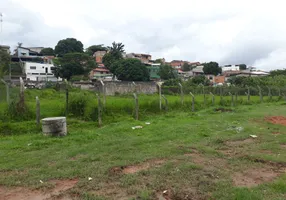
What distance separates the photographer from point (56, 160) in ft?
18.2

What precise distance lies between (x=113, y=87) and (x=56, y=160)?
1914 centimetres

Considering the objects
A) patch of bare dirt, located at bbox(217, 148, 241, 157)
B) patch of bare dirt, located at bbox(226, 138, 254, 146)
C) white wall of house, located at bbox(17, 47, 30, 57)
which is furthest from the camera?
white wall of house, located at bbox(17, 47, 30, 57)

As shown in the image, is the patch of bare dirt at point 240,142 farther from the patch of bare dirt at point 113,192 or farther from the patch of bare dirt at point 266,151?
the patch of bare dirt at point 113,192

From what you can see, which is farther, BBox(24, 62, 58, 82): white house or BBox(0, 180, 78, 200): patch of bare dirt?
BBox(24, 62, 58, 82): white house

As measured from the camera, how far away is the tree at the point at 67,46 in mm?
79625

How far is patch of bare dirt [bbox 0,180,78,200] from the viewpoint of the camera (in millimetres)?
3741

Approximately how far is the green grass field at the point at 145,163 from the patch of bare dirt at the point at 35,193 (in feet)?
0.05

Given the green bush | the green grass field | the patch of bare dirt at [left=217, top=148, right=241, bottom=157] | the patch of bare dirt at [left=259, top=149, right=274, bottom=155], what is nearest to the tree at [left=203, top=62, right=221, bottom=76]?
the green grass field

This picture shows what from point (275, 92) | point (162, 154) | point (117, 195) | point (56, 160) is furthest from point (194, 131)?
point (275, 92)

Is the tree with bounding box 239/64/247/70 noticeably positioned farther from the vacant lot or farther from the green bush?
the green bush

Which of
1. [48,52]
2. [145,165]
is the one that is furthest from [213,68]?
[145,165]

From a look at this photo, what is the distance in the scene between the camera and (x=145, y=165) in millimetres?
5121

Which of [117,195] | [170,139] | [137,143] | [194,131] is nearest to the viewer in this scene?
[117,195]

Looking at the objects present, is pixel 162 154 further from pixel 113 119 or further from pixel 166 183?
pixel 113 119
